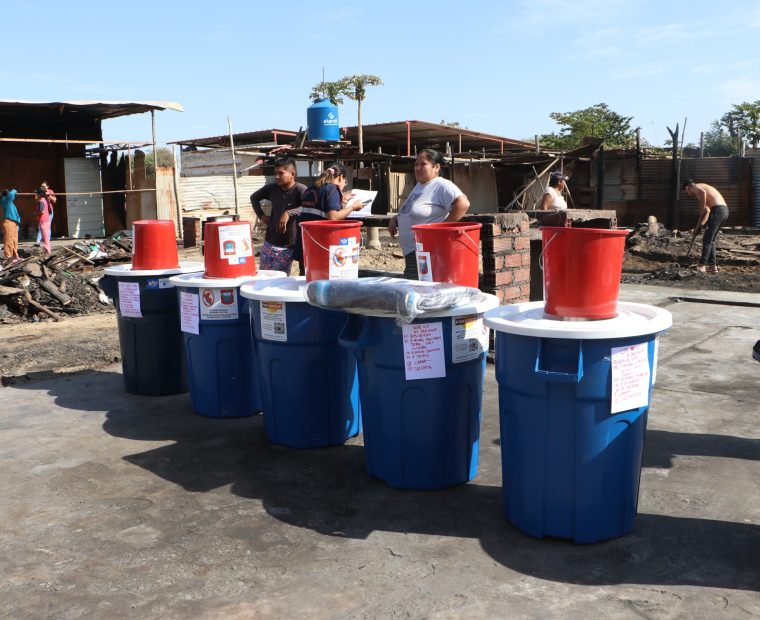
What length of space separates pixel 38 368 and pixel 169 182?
15.9 meters

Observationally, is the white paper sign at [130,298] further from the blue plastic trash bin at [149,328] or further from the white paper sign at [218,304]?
the white paper sign at [218,304]

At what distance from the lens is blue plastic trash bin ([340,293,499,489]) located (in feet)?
12.7

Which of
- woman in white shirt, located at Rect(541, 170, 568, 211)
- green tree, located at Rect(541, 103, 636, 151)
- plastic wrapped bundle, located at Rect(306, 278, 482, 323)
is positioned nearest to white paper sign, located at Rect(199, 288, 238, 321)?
plastic wrapped bundle, located at Rect(306, 278, 482, 323)

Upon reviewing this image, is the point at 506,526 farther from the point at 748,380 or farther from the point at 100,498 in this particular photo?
the point at 748,380

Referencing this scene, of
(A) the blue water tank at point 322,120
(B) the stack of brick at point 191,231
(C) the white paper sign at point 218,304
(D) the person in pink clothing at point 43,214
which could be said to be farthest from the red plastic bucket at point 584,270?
(B) the stack of brick at point 191,231

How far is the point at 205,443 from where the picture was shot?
4.91 m

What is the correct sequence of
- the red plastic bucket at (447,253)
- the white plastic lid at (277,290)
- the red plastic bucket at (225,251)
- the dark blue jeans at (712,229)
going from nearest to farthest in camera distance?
1. the red plastic bucket at (447,253)
2. the white plastic lid at (277,290)
3. the red plastic bucket at (225,251)
4. the dark blue jeans at (712,229)

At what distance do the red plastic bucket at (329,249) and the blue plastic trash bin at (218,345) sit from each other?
69cm

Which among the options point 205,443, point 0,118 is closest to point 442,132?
point 0,118

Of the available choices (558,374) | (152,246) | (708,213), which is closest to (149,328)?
(152,246)

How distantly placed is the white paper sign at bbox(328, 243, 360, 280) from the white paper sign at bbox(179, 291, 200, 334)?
120cm

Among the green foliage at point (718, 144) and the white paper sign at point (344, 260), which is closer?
the white paper sign at point (344, 260)

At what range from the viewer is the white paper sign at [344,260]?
462 centimetres

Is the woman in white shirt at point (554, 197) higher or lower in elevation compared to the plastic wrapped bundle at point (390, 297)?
higher
